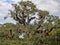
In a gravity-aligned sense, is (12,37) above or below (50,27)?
below

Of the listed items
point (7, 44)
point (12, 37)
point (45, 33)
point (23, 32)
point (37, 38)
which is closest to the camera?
point (37, 38)

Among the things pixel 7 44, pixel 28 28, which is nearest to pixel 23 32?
pixel 28 28

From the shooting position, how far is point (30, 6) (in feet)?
116

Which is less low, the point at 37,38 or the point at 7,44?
the point at 37,38

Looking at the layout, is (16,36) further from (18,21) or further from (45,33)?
(45,33)

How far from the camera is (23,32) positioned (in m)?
33.1

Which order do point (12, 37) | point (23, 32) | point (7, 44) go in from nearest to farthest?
point (7, 44), point (23, 32), point (12, 37)

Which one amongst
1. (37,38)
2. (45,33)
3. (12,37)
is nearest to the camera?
(37,38)

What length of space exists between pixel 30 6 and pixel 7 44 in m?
7.30

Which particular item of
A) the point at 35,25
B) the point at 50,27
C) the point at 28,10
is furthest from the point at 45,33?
the point at 28,10

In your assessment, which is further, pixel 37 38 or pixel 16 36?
pixel 16 36

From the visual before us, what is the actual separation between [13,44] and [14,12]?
6615mm

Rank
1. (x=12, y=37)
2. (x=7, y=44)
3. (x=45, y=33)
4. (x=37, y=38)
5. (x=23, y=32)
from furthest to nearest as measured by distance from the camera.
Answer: (x=12, y=37) → (x=23, y=32) → (x=7, y=44) → (x=45, y=33) → (x=37, y=38)

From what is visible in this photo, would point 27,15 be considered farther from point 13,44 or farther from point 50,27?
point 50,27
